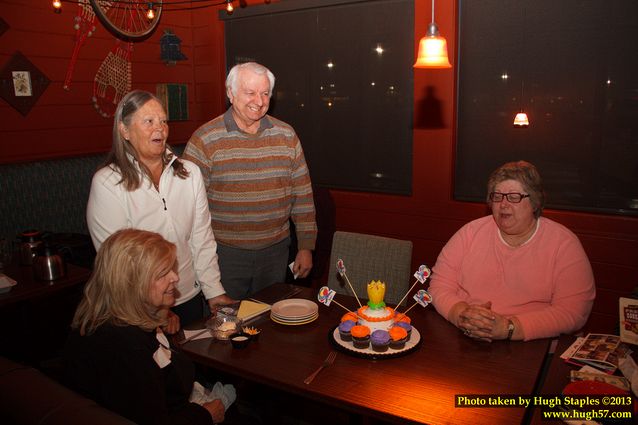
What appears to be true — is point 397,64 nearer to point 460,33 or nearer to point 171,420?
point 460,33

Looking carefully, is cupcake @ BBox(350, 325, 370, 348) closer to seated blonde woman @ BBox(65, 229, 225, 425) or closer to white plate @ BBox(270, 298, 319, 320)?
white plate @ BBox(270, 298, 319, 320)

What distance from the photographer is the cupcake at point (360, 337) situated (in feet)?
6.86

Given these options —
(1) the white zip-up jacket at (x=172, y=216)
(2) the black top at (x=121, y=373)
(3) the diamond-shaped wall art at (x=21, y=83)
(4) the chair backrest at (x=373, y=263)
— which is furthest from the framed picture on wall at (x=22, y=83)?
(2) the black top at (x=121, y=373)

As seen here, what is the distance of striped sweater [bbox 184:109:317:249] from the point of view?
2971mm

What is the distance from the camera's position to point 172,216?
2547 millimetres

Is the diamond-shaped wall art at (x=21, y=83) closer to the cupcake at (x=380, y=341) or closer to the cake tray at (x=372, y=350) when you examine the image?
the cake tray at (x=372, y=350)

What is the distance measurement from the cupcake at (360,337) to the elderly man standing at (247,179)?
3.44 ft

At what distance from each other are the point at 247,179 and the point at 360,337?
123 centimetres

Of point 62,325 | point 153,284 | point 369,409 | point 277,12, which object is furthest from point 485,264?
point 277,12

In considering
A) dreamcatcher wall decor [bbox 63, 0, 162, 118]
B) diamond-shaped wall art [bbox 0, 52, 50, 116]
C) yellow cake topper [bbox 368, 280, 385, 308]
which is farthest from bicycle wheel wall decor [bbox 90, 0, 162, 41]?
yellow cake topper [bbox 368, 280, 385, 308]

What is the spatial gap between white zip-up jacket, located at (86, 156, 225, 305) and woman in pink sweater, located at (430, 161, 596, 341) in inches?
43.3

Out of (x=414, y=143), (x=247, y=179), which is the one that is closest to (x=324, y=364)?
(x=247, y=179)

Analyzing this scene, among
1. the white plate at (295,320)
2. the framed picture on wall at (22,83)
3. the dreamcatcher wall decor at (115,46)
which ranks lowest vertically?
the white plate at (295,320)

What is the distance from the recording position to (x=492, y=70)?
158 inches
